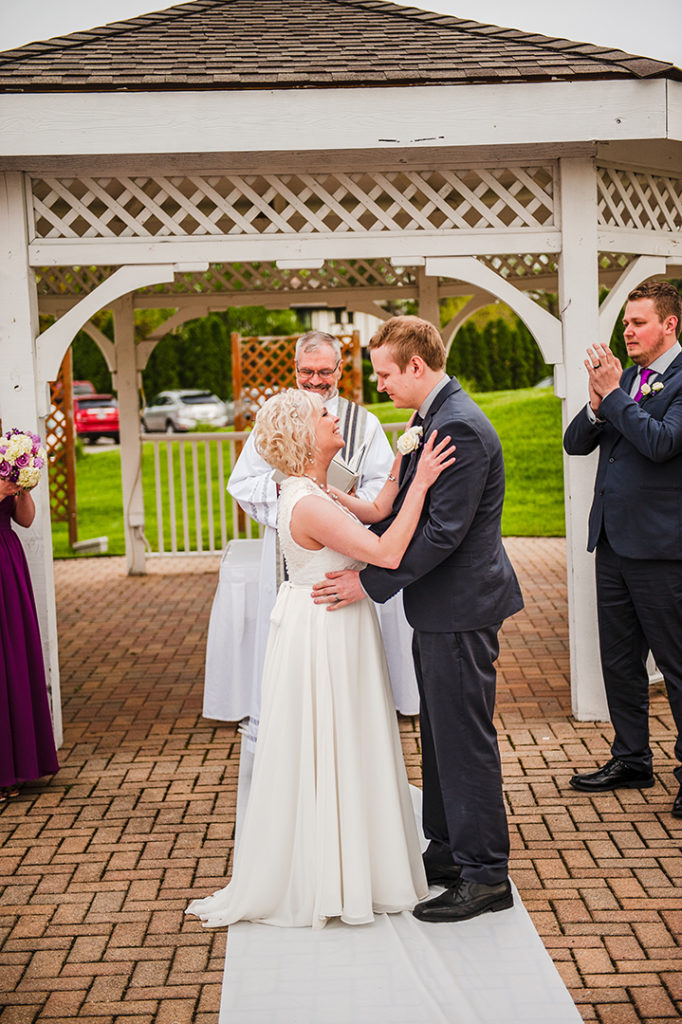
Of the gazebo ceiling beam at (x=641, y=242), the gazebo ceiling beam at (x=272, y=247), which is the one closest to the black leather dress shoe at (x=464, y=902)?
the gazebo ceiling beam at (x=272, y=247)

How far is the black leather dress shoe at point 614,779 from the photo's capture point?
15.3ft

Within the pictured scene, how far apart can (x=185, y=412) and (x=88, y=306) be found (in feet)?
76.2

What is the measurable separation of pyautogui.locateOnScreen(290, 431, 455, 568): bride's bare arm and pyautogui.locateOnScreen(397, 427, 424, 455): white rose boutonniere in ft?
0.30

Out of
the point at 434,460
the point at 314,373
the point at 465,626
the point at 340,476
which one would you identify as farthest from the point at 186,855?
the point at 314,373

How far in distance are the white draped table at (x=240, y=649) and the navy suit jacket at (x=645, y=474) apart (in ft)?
4.39

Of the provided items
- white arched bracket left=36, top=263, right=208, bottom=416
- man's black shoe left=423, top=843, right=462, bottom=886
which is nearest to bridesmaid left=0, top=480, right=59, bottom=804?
white arched bracket left=36, top=263, right=208, bottom=416

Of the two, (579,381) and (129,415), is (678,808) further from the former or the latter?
(129,415)

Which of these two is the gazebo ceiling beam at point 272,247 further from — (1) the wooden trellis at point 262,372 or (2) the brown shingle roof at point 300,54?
(1) the wooden trellis at point 262,372

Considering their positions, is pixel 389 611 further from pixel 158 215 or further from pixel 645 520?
pixel 158 215

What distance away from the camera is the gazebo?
495 cm

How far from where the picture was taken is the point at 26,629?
480 cm

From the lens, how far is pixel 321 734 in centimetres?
344

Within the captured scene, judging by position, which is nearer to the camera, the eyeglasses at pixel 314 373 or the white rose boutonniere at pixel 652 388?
the white rose boutonniere at pixel 652 388

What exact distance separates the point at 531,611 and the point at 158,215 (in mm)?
4591
